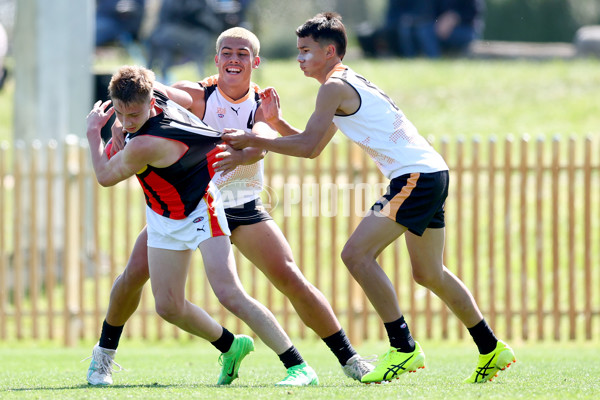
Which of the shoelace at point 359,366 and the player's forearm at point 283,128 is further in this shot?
the player's forearm at point 283,128

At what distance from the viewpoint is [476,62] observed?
23625 mm

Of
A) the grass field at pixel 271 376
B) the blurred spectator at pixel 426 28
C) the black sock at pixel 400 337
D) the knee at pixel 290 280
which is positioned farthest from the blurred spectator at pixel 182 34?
the black sock at pixel 400 337

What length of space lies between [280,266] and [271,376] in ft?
3.46

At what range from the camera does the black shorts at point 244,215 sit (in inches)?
214

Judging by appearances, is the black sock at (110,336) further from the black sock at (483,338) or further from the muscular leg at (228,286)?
the black sock at (483,338)

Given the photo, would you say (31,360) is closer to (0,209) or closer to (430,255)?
(0,209)

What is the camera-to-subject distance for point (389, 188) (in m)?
5.32

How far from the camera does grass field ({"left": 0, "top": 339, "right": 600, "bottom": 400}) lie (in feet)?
15.6

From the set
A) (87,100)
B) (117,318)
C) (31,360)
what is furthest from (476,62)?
(117,318)

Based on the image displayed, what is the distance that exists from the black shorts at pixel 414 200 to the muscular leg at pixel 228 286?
910mm

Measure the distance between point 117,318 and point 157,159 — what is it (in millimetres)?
1139

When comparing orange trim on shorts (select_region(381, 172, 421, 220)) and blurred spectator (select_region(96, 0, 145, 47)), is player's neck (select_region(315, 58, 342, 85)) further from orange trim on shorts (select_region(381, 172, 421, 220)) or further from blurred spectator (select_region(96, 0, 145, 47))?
blurred spectator (select_region(96, 0, 145, 47))

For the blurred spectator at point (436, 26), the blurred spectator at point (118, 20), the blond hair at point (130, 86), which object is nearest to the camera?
the blond hair at point (130, 86)

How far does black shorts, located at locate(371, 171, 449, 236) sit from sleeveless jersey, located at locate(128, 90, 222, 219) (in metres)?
1.04
